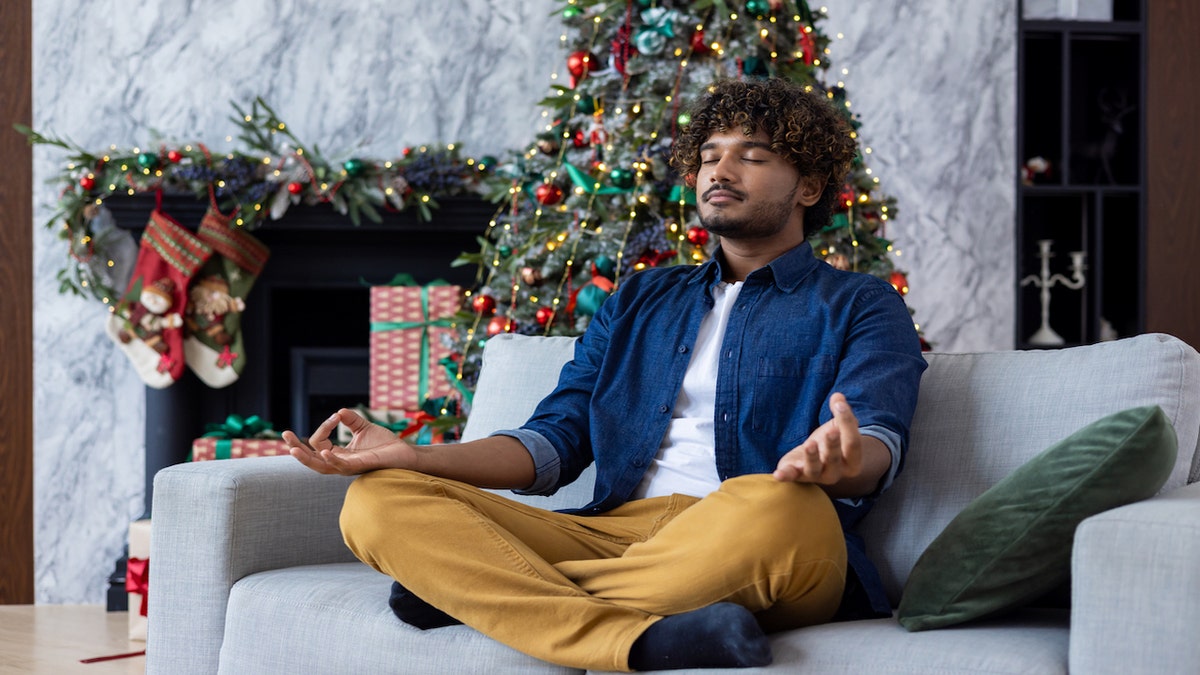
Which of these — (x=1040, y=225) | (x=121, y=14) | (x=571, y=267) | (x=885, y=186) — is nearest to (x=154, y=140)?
(x=121, y=14)

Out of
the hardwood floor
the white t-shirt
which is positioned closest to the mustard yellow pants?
the white t-shirt

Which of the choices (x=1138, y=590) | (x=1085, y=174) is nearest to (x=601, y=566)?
(x=1138, y=590)

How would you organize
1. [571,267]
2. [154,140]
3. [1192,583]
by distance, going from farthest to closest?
[154,140] → [571,267] → [1192,583]

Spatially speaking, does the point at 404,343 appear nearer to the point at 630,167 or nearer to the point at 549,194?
the point at 549,194

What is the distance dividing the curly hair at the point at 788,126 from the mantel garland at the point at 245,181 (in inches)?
63.2

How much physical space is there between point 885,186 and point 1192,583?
2.78 metres

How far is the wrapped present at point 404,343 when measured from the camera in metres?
3.42

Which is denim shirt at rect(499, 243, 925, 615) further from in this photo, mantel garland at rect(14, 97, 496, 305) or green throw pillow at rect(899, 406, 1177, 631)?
mantel garland at rect(14, 97, 496, 305)

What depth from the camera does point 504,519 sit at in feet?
5.17

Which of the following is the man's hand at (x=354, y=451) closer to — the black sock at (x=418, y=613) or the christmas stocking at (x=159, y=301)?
the black sock at (x=418, y=613)

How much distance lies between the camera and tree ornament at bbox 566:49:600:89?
2.82 m

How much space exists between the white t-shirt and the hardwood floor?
5.06ft

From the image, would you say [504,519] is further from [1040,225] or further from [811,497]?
[1040,225]

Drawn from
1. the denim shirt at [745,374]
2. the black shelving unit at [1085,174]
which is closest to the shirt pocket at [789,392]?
the denim shirt at [745,374]
